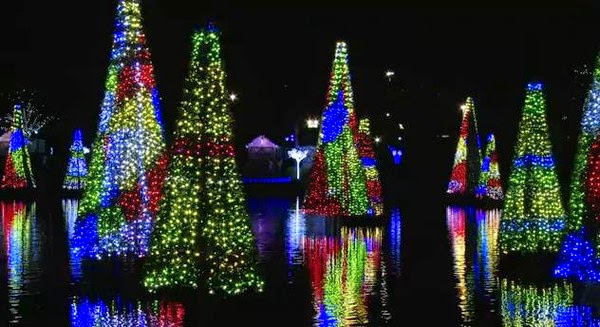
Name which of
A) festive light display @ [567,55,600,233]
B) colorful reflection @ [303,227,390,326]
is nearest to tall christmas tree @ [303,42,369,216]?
colorful reflection @ [303,227,390,326]

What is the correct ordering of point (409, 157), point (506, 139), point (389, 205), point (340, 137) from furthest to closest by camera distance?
point (409, 157)
point (506, 139)
point (389, 205)
point (340, 137)

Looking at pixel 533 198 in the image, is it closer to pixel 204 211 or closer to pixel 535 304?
pixel 535 304

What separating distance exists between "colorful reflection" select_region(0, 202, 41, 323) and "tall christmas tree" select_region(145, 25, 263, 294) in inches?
76.4

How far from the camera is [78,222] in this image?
711 inches

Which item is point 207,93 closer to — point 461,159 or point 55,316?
point 55,316

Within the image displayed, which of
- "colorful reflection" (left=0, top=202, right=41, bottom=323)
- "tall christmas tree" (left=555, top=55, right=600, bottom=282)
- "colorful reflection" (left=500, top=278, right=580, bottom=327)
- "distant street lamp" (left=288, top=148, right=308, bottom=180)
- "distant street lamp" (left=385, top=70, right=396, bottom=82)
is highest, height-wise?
"distant street lamp" (left=385, top=70, right=396, bottom=82)

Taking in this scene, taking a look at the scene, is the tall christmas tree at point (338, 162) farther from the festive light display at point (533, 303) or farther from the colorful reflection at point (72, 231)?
the festive light display at point (533, 303)

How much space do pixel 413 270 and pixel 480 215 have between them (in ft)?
48.4

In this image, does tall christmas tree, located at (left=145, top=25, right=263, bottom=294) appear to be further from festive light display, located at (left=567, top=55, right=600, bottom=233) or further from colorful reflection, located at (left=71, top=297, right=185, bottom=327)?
festive light display, located at (left=567, top=55, right=600, bottom=233)

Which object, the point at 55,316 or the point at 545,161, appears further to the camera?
the point at 545,161

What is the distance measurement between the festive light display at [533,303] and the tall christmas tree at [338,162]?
944 cm

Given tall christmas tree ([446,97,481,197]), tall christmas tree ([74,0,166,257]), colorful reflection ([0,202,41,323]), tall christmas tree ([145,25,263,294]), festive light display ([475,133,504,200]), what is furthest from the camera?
tall christmas tree ([446,97,481,197])

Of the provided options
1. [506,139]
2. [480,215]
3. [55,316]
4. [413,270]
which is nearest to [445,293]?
[413,270]

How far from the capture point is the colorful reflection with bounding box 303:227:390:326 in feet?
41.2
